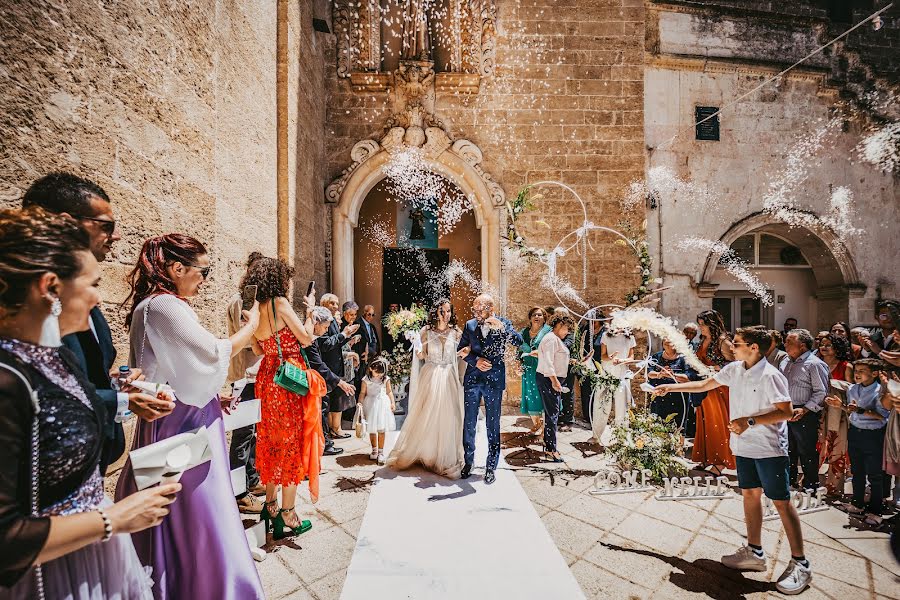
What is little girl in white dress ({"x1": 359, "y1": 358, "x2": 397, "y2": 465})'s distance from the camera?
15.1 ft

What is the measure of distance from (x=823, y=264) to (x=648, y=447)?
803 centimetres

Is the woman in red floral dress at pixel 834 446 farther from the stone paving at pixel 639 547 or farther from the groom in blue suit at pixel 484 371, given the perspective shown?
the groom in blue suit at pixel 484 371

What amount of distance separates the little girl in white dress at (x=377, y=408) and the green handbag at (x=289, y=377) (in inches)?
67.2

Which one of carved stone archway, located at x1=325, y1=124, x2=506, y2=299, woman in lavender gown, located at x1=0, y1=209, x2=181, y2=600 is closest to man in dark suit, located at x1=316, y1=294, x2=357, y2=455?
carved stone archway, located at x1=325, y1=124, x2=506, y2=299

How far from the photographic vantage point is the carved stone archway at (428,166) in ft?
24.4

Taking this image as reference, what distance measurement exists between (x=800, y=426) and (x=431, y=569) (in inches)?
158

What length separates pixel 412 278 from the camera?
10.7m

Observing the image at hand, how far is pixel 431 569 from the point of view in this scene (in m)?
2.70

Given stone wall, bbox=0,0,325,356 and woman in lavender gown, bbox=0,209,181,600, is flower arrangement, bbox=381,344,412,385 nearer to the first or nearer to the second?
stone wall, bbox=0,0,325,356

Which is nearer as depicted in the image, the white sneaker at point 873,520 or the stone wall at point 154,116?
the stone wall at point 154,116

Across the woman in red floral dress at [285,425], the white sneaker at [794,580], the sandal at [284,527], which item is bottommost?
the white sneaker at [794,580]

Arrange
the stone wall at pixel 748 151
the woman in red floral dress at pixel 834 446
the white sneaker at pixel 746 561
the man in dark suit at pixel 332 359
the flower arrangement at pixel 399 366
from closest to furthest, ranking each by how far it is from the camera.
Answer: the white sneaker at pixel 746 561 → the woman in red floral dress at pixel 834 446 → the man in dark suit at pixel 332 359 → the flower arrangement at pixel 399 366 → the stone wall at pixel 748 151

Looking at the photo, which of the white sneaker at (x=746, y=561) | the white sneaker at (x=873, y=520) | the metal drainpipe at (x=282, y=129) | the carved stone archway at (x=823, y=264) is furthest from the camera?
the carved stone archway at (x=823, y=264)

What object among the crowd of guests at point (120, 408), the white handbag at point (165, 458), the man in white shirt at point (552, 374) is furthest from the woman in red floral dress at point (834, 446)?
the white handbag at point (165, 458)
